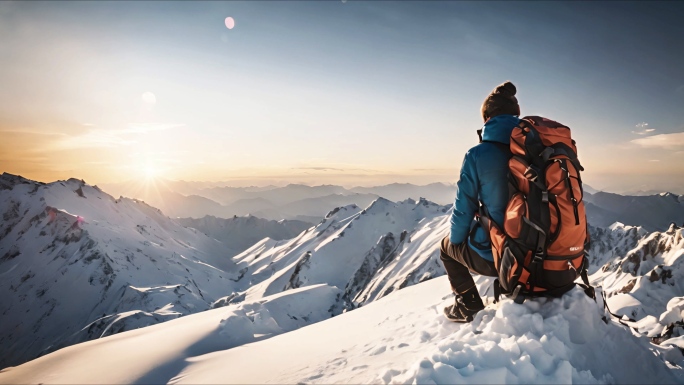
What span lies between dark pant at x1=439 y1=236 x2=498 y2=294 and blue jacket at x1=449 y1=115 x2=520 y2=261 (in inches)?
4.6

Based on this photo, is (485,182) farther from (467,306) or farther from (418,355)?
(418,355)

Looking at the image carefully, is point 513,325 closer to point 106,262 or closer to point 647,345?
point 647,345

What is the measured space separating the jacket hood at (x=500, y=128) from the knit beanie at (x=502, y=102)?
20 centimetres

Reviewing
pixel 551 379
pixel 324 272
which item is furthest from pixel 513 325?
pixel 324 272

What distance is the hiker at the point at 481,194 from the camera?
4.91 meters

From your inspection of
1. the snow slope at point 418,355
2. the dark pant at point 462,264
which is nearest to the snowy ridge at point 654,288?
the snow slope at point 418,355

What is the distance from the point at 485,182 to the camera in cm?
499

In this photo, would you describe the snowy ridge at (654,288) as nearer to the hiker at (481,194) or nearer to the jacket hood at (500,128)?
the hiker at (481,194)

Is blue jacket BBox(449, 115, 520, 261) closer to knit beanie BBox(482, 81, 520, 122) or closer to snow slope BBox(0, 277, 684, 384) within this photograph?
knit beanie BBox(482, 81, 520, 122)

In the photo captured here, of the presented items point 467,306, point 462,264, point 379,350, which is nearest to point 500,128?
point 462,264

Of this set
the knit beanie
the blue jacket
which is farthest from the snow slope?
the knit beanie

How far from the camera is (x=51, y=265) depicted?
198 meters

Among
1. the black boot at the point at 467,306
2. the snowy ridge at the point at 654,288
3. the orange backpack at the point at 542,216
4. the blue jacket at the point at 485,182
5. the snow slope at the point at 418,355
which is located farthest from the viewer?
the snowy ridge at the point at 654,288

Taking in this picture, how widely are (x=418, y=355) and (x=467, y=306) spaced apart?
1375 mm
